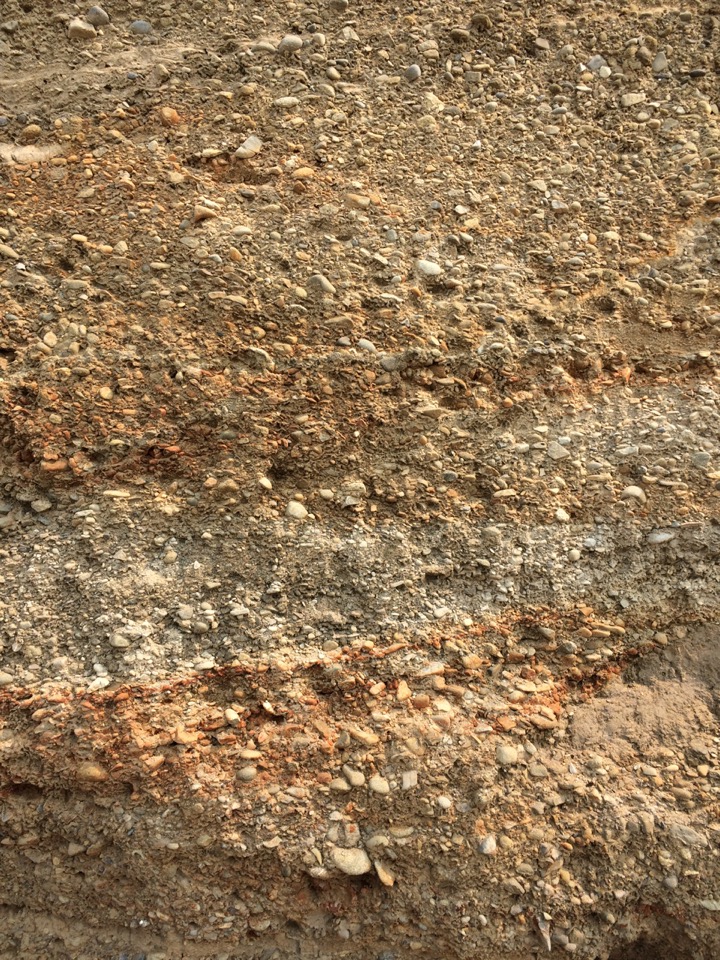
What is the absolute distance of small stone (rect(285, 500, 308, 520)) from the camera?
2.54 meters

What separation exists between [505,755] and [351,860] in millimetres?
573

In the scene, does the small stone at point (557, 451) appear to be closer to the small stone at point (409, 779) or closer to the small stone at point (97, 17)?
the small stone at point (409, 779)

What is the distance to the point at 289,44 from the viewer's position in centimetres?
277

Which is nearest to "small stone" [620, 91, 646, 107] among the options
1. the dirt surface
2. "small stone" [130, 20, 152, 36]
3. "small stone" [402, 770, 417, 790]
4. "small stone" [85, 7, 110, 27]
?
the dirt surface

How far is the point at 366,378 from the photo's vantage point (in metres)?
2.62

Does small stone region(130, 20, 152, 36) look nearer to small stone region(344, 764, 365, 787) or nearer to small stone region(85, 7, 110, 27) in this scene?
small stone region(85, 7, 110, 27)

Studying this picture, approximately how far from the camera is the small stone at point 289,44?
2771mm

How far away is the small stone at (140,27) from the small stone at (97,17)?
0.09 meters

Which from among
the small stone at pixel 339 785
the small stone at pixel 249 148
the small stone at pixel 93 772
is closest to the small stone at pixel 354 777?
the small stone at pixel 339 785

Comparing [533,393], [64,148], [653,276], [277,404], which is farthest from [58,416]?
[653,276]

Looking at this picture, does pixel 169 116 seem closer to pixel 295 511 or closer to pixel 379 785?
pixel 295 511

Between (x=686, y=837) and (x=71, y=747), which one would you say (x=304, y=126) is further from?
(x=686, y=837)

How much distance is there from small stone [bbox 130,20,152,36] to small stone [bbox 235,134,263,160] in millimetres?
560

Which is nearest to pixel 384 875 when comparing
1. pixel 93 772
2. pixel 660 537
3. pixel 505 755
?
pixel 505 755
